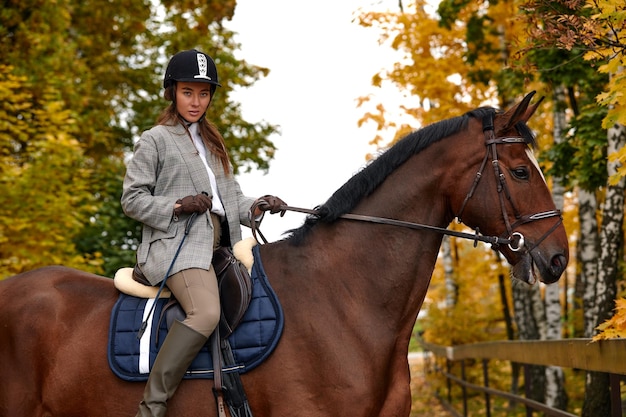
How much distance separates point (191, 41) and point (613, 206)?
43.9ft

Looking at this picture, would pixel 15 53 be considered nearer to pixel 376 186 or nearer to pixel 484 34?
pixel 484 34

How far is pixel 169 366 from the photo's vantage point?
3.95 m

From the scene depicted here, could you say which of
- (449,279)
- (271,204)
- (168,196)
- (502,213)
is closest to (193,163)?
(168,196)

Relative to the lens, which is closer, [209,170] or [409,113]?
[209,170]

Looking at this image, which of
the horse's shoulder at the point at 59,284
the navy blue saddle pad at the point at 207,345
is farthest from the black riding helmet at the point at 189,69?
the horse's shoulder at the point at 59,284

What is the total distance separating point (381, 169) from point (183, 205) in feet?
3.64

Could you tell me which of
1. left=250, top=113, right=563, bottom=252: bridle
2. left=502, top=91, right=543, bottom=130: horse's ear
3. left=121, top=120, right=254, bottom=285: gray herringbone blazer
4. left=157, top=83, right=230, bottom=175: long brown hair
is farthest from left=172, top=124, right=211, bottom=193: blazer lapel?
left=502, top=91, right=543, bottom=130: horse's ear

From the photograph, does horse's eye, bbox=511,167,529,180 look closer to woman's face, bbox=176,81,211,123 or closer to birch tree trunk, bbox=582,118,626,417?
woman's face, bbox=176,81,211,123

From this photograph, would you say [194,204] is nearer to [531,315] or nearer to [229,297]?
[229,297]

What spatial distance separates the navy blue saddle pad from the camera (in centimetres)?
402

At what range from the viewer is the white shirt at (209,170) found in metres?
4.44

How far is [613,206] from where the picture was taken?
337 inches

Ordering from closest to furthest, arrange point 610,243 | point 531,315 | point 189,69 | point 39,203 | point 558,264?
point 558,264 → point 189,69 → point 610,243 → point 39,203 → point 531,315

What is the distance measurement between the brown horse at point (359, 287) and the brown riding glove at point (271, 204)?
175 millimetres
